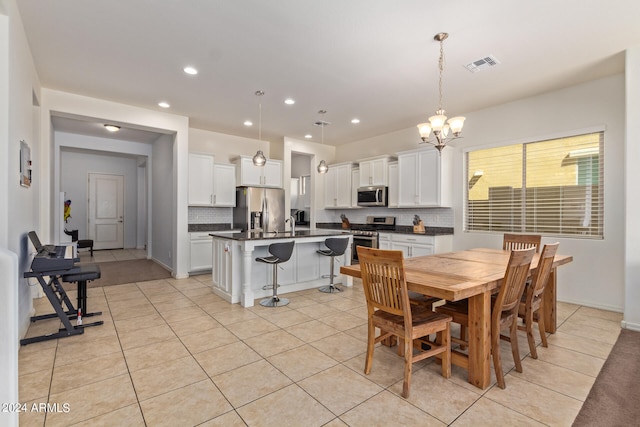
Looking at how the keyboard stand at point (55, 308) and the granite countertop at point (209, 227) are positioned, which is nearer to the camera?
the keyboard stand at point (55, 308)

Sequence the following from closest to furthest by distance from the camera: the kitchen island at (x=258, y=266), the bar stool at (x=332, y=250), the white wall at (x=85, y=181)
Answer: the kitchen island at (x=258, y=266)
the bar stool at (x=332, y=250)
the white wall at (x=85, y=181)

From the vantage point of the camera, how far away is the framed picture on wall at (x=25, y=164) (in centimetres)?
299

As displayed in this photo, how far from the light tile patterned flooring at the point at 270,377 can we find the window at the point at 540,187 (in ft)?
4.45

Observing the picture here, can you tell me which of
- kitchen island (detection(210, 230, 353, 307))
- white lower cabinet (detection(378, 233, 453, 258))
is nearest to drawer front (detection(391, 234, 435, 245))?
white lower cabinet (detection(378, 233, 453, 258))

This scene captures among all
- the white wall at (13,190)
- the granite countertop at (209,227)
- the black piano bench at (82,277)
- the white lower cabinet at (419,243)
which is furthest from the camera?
the granite countertop at (209,227)

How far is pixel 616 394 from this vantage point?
2133 mm

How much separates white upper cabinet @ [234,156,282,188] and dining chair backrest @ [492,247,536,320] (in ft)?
16.8

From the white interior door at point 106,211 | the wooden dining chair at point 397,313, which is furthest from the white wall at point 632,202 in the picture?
the white interior door at point 106,211

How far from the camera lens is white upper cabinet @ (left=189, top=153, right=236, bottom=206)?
5.90m

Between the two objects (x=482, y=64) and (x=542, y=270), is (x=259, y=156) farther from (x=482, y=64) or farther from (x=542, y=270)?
(x=542, y=270)

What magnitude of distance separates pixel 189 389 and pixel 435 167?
479 centimetres

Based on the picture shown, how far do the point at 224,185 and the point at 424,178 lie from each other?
389cm

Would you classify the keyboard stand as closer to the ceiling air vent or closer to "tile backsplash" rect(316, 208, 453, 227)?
the ceiling air vent

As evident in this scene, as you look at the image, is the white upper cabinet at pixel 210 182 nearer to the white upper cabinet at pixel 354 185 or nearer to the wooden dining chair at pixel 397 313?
the white upper cabinet at pixel 354 185
